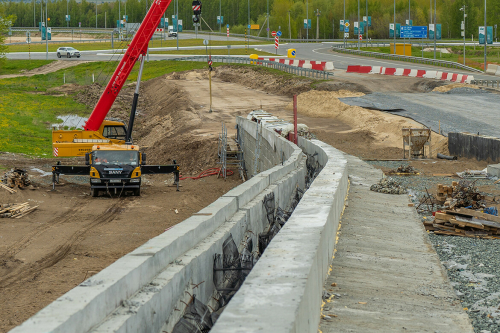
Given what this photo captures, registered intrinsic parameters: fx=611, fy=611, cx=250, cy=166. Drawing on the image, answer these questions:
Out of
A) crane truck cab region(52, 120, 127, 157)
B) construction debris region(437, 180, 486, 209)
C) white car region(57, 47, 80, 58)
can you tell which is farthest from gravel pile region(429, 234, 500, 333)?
white car region(57, 47, 80, 58)

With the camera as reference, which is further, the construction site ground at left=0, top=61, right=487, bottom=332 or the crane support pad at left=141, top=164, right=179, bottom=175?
the crane support pad at left=141, top=164, right=179, bottom=175

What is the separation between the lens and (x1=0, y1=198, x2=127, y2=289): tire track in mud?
1421cm

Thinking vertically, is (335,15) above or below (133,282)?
above

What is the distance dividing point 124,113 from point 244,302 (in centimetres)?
4791

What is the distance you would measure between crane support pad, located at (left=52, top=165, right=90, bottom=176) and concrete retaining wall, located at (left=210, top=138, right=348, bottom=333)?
18.9 m

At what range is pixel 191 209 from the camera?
2386cm

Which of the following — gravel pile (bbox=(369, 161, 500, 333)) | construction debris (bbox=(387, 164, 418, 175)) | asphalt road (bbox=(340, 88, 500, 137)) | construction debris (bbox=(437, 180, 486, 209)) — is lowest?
gravel pile (bbox=(369, 161, 500, 333))

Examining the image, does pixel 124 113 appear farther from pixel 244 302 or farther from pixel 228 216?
pixel 244 302

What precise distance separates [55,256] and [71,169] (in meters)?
11.6

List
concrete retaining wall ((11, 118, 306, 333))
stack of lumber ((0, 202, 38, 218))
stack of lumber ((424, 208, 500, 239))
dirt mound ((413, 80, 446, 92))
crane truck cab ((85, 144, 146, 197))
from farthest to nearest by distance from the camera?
dirt mound ((413, 80, 446, 92)) < crane truck cab ((85, 144, 146, 197)) < stack of lumber ((0, 202, 38, 218)) < stack of lumber ((424, 208, 500, 239)) < concrete retaining wall ((11, 118, 306, 333))

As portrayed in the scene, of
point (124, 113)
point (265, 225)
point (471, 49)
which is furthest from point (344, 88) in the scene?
point (471, 49)

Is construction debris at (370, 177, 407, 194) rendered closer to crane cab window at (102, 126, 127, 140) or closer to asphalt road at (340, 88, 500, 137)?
asphalt road at (340, 88, 500, 137)

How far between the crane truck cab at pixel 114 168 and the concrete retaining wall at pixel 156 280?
15701 millimetres

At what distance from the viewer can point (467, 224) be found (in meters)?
13.7
